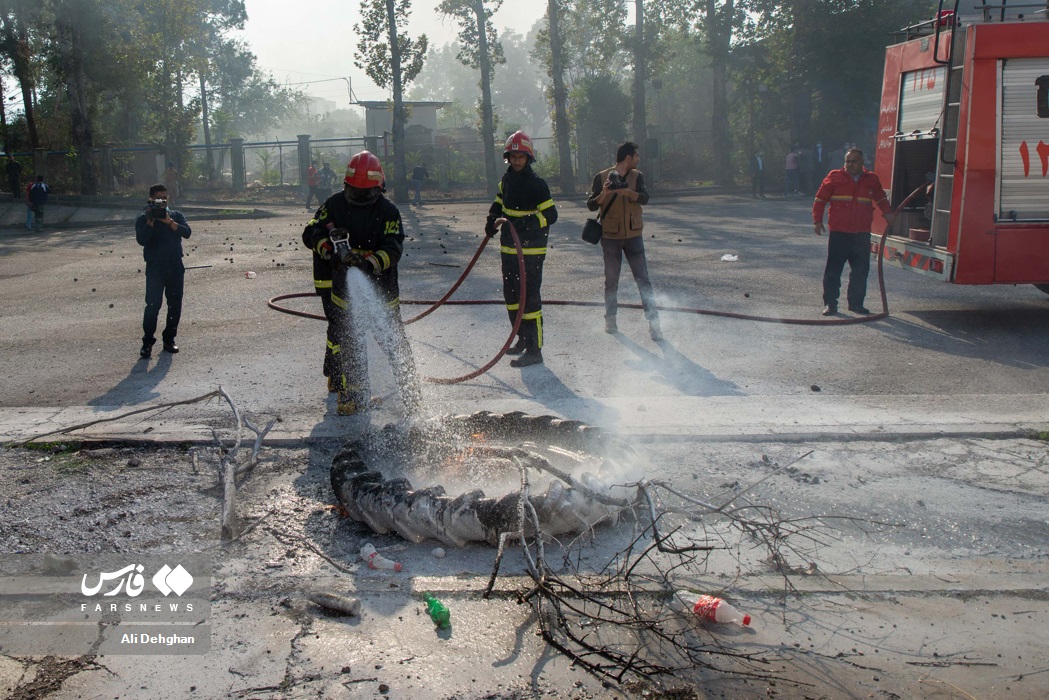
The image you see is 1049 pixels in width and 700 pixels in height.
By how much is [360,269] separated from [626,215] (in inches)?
122

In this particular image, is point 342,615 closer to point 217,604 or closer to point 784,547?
point 217,604

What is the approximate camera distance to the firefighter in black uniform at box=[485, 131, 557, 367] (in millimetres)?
7672

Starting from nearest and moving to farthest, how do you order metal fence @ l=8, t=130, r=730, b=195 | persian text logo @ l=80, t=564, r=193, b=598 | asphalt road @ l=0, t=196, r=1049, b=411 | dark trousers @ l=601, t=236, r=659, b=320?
persian text logo @ l=80, t=564, r=193, b=598, asphalt road @ l=0, t=196, r=1049, b=411, dark trousers @ l=601, t=236, r=659, b=320, metal fence @ l=8, t=130, r=730, b=195

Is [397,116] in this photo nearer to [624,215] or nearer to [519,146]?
[624,215]

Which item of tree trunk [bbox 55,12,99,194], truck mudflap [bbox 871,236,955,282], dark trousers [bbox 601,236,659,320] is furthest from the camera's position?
tree trunk [bbox 55,12,99,194]

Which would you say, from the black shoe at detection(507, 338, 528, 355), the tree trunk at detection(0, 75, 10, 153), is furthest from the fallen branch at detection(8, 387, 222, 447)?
the tree trunk at detection(0, 75, 10, 153)

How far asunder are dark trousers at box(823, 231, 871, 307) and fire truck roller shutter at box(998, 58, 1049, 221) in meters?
1.36

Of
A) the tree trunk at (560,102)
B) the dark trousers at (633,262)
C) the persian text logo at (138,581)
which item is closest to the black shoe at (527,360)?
the dark trousers at (633,262)

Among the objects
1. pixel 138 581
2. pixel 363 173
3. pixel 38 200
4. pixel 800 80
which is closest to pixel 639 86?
pixel 800 80

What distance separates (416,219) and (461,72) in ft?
433

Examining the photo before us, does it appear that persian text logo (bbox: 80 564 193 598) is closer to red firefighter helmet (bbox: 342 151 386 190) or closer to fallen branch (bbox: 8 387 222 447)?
fallen branch (bbox: 8 387 222 447)

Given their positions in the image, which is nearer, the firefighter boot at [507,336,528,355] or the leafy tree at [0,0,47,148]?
the firefighter boot at [507,336,528,355]

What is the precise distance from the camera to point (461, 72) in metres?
149

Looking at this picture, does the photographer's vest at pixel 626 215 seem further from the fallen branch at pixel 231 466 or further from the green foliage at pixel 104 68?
the green foliage at pixel 104 68
